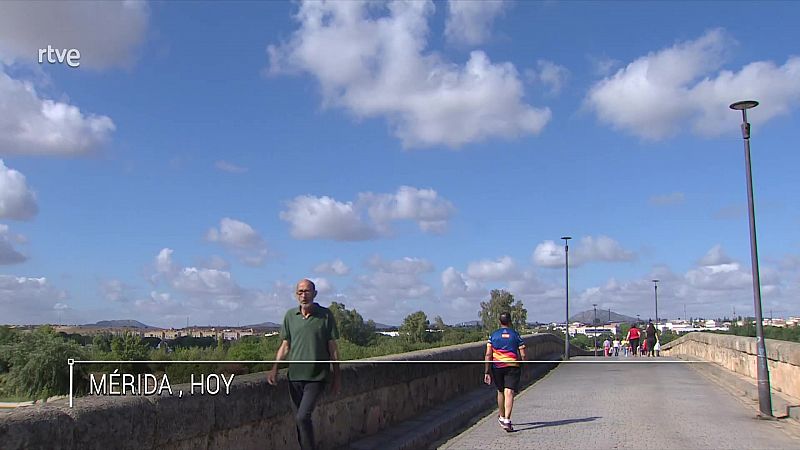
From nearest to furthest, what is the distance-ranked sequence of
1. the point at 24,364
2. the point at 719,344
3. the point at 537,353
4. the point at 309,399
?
1. the point at 309,399
2. the point at 24,364
3. the point at 719,344
4. the point at 537,353

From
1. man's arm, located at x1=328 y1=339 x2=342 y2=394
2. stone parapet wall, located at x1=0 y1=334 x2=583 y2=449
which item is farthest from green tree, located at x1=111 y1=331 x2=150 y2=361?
man's arm, located at x1=328 y1=339 x2=342 y2=394

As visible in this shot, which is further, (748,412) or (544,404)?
(544,404)

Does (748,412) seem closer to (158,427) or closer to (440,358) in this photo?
(440,358)

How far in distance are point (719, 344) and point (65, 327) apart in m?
17.2

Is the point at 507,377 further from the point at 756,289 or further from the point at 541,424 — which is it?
the point at 756,289

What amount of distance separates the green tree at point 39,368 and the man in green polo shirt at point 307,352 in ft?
20.4

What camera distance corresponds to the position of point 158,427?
Result: 489 cm

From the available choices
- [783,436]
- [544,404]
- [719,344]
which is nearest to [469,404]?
[544,404]

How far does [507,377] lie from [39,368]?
23.0 feet

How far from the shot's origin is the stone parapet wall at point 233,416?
4.01 m

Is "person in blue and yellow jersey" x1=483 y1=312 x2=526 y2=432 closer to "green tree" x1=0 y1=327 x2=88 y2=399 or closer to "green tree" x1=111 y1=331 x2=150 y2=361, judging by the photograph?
"green tree" x1=111 y1=331 x2=150 y2=361

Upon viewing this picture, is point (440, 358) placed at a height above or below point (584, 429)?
above

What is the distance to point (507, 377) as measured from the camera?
10016 mm

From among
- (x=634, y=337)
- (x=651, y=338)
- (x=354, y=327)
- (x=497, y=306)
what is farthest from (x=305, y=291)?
(x=497, y=306)
